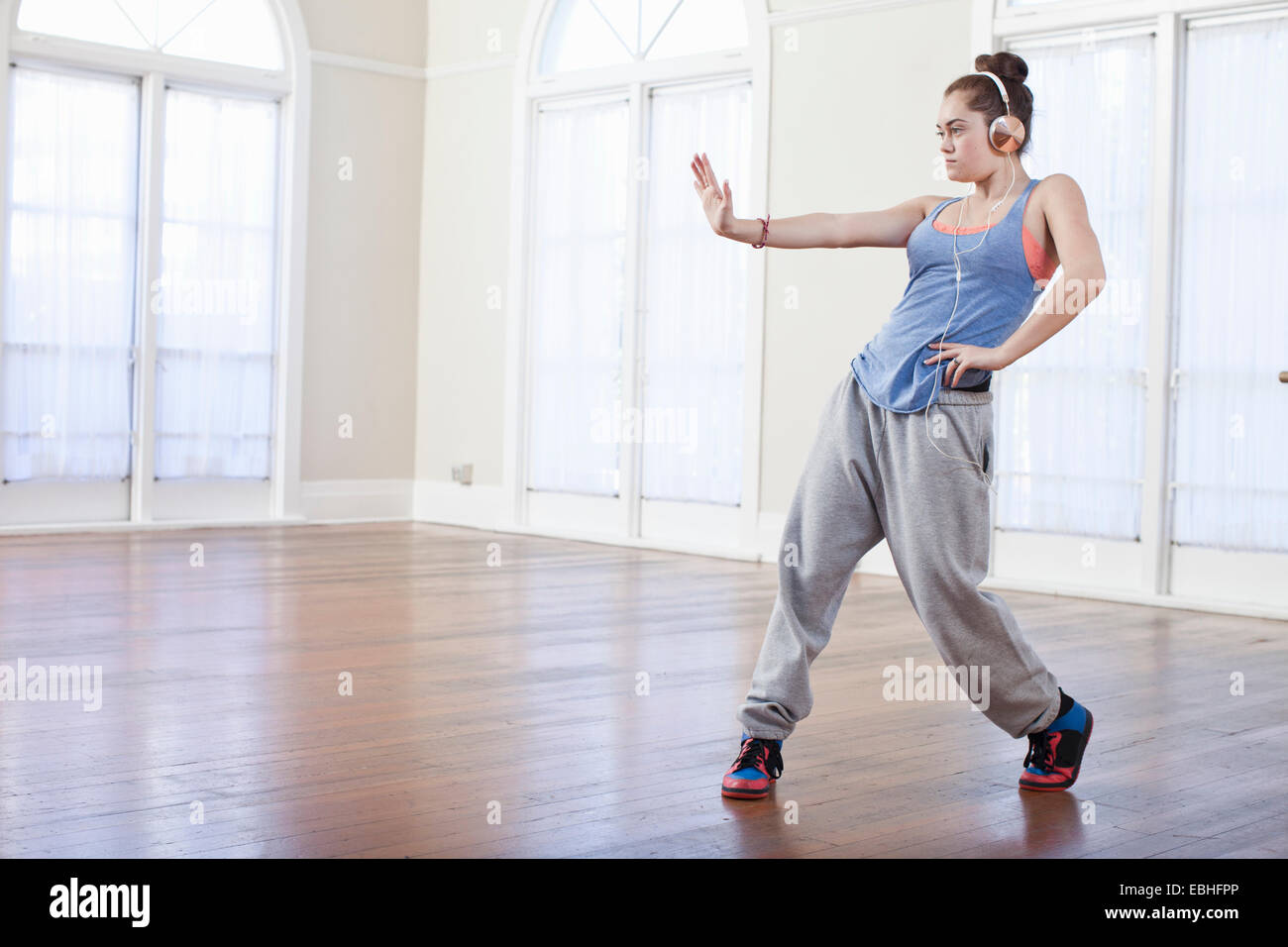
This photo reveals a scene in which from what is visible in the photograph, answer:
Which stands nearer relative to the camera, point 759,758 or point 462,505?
point 759,758

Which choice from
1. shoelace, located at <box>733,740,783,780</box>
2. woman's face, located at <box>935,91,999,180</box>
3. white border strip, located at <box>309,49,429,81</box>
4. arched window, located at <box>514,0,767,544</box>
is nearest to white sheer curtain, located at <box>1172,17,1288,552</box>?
arched window, located at <box>514,0,767,544</box>

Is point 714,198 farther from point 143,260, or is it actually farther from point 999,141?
point 143,260

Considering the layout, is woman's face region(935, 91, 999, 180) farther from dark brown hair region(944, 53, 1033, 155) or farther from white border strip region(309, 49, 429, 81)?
white border strip region(309, 49, 429, 81)

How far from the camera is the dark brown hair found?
2465mm

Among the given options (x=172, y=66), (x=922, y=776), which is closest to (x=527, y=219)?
(x=172, y=66)

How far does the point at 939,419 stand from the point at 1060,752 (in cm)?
68

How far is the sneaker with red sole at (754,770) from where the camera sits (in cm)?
256

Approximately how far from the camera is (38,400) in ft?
23.3

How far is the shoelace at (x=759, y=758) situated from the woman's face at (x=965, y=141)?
102cm

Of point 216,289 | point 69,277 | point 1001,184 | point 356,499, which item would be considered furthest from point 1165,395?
point 69,277

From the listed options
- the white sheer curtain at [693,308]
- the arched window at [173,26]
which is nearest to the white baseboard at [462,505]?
the white sheer curtain at [693,308]

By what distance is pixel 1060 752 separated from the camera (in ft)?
8.70

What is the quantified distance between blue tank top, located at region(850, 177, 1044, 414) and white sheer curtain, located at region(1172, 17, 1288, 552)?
3274 millimetres

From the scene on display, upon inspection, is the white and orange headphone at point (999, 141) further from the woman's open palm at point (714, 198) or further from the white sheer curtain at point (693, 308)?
the white sheer curtain at point (693, 308)
